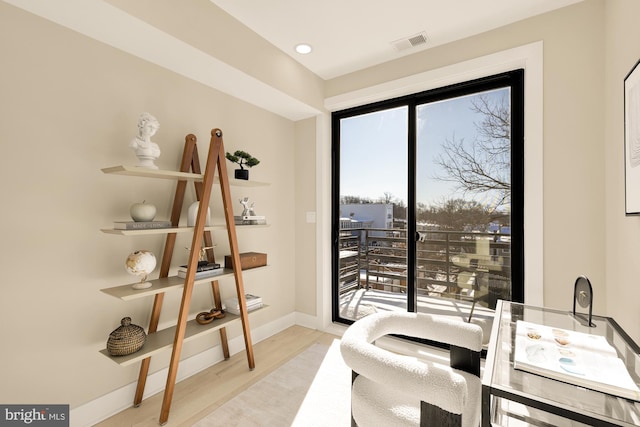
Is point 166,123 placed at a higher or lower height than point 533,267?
higher

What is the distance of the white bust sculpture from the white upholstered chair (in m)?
1.50

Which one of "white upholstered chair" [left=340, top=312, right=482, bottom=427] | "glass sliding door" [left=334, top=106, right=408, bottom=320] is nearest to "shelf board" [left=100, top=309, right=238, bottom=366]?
"white upholstered chair" [left=340, top=312, right=482, bottom=427]

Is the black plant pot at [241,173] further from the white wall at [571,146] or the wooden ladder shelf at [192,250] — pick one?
the white wall at [571,146]

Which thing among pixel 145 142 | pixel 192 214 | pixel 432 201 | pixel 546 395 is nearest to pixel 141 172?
pixel 145 142

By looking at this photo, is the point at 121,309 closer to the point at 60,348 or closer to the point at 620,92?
the point at 60,348

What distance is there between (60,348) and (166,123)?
148cm

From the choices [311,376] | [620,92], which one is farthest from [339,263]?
[620,92]

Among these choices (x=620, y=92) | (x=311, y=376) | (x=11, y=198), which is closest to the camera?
(x=11, y=198)

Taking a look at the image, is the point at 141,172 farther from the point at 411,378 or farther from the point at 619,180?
the point at 619,180

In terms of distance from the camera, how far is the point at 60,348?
1.57 meters

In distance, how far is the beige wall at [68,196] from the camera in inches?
56.4

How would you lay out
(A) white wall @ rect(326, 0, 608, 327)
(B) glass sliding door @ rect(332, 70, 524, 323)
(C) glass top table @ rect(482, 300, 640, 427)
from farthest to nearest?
(B) glass sliding door @ rect(332, 70, 524, 323), (A) white wall @ rect(326, 0, 608, 327), (C) glass top table @ rect(482, 300, 640, 427)

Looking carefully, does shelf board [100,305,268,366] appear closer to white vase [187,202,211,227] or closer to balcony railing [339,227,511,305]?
white vase [187,202,211,227]

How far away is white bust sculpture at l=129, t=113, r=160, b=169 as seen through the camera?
170 centimetres
